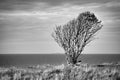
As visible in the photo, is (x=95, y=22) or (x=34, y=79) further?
(x=95, y=22)

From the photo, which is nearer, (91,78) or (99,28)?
(91,78)

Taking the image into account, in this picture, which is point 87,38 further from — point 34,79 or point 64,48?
point 34,79

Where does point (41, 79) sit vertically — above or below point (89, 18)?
below

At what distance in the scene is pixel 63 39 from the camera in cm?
3212

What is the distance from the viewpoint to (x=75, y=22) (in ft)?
105

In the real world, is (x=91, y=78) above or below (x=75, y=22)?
below

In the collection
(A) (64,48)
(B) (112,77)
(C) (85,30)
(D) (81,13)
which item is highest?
(D) (81,13)

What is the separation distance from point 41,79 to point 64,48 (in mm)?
17719

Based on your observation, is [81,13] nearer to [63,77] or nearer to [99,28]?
[99,28]

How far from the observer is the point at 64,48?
106ft

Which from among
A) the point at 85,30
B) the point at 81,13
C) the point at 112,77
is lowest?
the point at 112,77

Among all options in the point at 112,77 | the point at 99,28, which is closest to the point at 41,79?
the point at 112,77

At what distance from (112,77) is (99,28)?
17.9 metres

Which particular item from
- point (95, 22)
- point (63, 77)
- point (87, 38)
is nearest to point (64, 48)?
point (87, 38)
